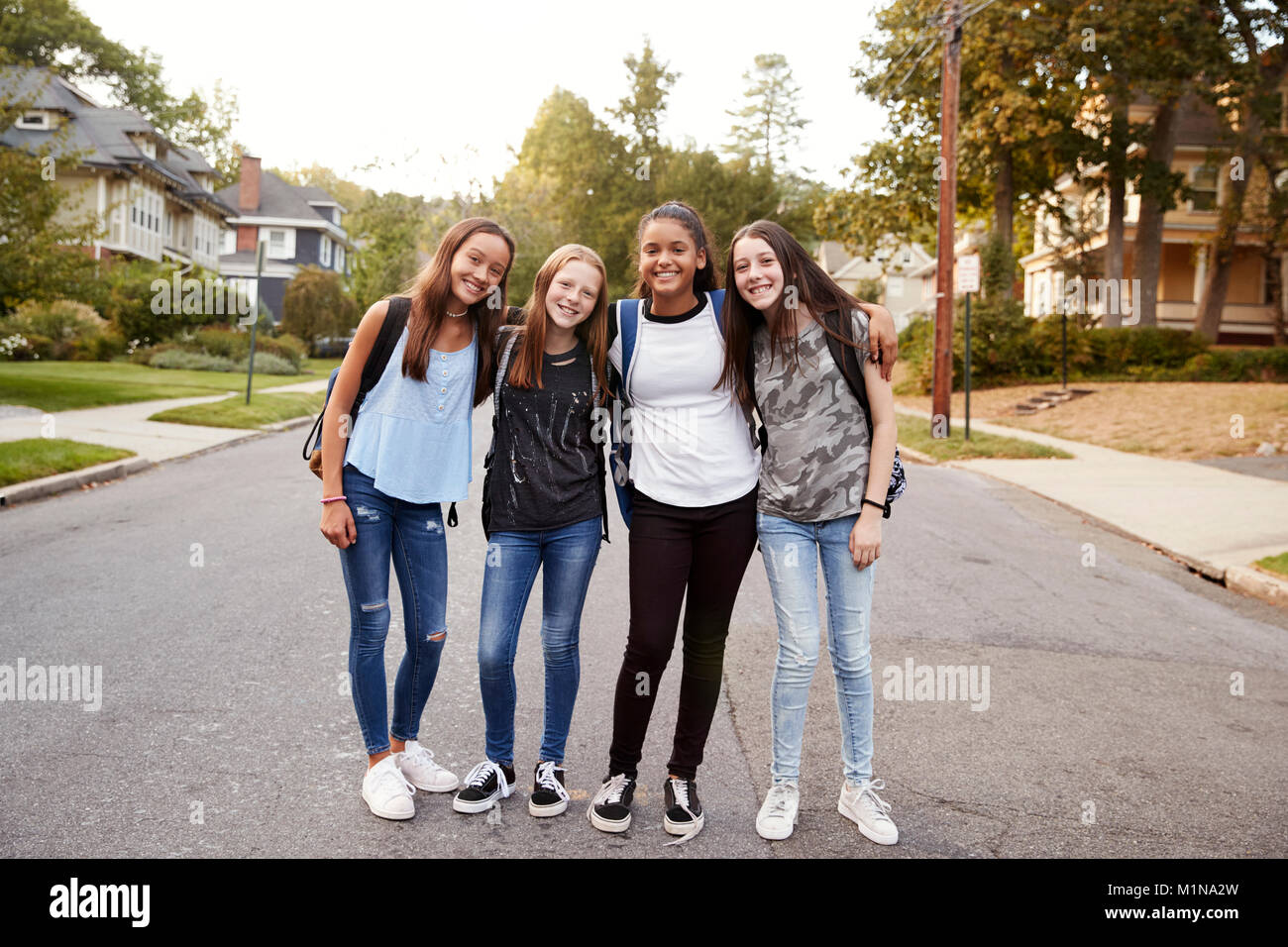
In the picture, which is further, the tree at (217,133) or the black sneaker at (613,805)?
the tree at (217,133)

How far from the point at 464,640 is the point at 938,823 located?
9.77ft

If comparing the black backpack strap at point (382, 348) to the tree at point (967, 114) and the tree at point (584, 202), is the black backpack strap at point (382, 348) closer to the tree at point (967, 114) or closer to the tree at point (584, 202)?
the tree at point (967, 114)

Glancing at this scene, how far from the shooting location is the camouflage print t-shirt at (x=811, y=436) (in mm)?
3492

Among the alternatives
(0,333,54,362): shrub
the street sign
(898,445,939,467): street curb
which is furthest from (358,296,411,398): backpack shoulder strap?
(0,333,54,362): shrub

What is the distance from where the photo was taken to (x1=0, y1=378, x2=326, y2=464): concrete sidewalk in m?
13.7

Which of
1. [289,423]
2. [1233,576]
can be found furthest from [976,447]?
[289,423]

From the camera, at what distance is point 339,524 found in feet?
11.5

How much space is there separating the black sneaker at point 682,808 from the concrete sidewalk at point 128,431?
11.3 meters

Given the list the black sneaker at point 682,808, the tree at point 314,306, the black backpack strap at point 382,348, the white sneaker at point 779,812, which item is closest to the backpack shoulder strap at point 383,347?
the black backpack strap at point 382,348

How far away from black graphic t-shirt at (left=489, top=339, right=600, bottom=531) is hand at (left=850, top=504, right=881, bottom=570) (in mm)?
894

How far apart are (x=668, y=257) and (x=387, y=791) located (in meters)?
2.02

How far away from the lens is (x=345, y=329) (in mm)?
44750
